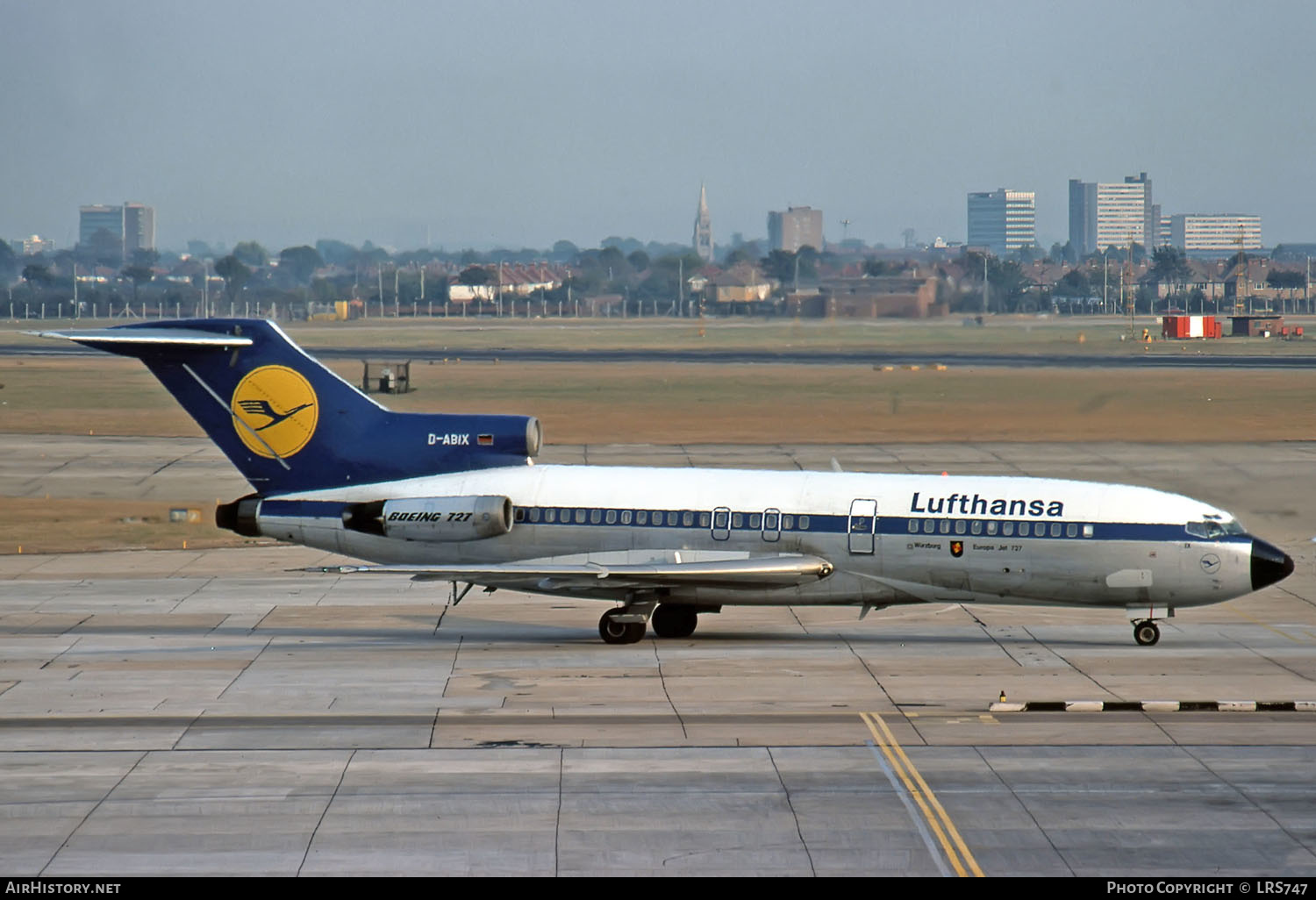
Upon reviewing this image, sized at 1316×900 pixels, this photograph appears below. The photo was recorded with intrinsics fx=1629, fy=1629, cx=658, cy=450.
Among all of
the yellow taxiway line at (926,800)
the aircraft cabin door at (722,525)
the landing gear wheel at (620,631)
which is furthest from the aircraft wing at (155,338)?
the yellow taxiway line at (926,800)

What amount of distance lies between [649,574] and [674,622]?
2.21 m

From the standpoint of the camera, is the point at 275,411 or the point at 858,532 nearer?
the point at 858,532

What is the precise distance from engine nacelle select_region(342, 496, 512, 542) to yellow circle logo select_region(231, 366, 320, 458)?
82.8 inches

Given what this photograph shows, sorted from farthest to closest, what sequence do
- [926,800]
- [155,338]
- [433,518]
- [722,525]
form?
1. [155,338]
2. [433,518]
3. [722,525]
4. [926,800]

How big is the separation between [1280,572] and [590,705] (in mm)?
13774

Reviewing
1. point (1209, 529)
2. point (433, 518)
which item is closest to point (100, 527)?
point (433, 518)

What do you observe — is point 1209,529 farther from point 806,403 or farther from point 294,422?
point 806,403

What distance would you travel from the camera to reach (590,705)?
27.2 meters

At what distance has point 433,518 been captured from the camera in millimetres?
33656

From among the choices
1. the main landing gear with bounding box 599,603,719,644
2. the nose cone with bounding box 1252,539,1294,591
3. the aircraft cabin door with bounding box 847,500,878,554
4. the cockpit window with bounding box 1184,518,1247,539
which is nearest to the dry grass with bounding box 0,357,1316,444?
the cockpit window with bounding box 1184,518,1247,539

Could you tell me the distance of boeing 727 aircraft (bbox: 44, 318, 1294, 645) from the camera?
3161 centimetres

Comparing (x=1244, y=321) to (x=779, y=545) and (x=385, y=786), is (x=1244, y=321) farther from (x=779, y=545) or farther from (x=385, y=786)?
(x=385, y=786)

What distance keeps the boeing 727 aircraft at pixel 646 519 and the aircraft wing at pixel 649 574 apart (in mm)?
41

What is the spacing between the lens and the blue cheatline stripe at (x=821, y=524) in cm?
3145
